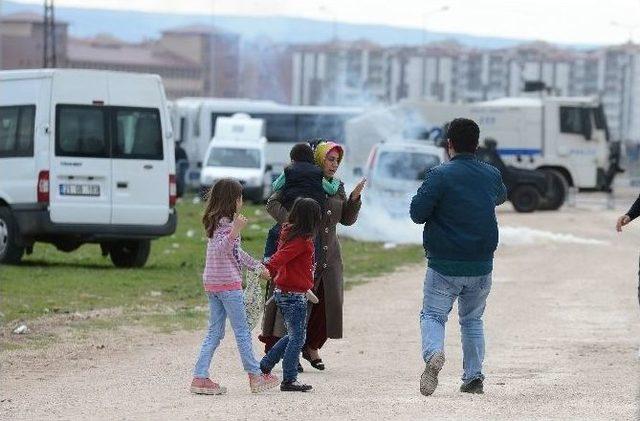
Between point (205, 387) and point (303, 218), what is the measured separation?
1.16 metres

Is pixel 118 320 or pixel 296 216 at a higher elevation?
pixel 296 216

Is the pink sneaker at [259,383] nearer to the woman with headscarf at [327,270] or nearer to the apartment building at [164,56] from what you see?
the woman with headscarf at [327,270]

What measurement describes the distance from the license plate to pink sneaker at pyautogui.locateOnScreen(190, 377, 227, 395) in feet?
37.8

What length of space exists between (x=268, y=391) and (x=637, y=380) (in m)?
2.48

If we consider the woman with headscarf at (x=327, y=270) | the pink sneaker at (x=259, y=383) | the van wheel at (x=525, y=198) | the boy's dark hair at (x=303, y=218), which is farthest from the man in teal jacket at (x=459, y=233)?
the van wheel at (x=525, y=198)

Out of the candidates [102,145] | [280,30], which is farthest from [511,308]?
[280,30]

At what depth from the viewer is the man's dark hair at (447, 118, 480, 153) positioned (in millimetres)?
11328

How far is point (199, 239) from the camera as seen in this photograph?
31.4 meters

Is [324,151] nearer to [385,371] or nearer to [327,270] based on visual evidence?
[327,270]

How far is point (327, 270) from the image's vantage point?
41.4 feet

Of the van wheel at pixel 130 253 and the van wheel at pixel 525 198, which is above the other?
the van wheel at pixel 130 253

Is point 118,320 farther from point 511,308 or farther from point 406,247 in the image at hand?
point 406,247

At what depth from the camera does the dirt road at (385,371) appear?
10.5 metres

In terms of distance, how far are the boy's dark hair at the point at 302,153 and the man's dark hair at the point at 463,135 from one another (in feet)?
3.95
